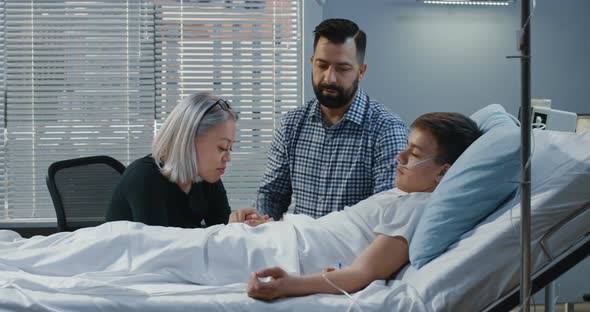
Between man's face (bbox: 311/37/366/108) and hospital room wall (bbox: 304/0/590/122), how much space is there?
1.66 metres

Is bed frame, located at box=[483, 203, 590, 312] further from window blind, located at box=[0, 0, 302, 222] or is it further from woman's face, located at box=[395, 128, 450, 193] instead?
window blind, located at box=[0, 0, 302, 222]

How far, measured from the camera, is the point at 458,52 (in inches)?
178

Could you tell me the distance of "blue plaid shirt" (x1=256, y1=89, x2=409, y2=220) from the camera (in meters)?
2.81

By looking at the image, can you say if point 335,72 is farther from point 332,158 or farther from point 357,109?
point 332,158

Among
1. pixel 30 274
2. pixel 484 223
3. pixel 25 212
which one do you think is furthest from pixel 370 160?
pixel 25 212

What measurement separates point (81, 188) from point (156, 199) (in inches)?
36.3

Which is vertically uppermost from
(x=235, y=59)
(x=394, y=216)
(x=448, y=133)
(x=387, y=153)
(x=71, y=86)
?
(x=235, y=59)

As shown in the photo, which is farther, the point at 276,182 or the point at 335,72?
the point at 276,182

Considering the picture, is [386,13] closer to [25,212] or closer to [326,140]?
[326,140]

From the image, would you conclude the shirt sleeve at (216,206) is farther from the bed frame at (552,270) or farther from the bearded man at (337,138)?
the bed frame at (552,270)

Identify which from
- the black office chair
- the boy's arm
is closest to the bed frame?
the boy's arm

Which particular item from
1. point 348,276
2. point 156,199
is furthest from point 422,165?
point 156,199

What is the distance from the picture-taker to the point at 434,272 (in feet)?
5.63

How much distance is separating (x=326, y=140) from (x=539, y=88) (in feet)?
6.98
